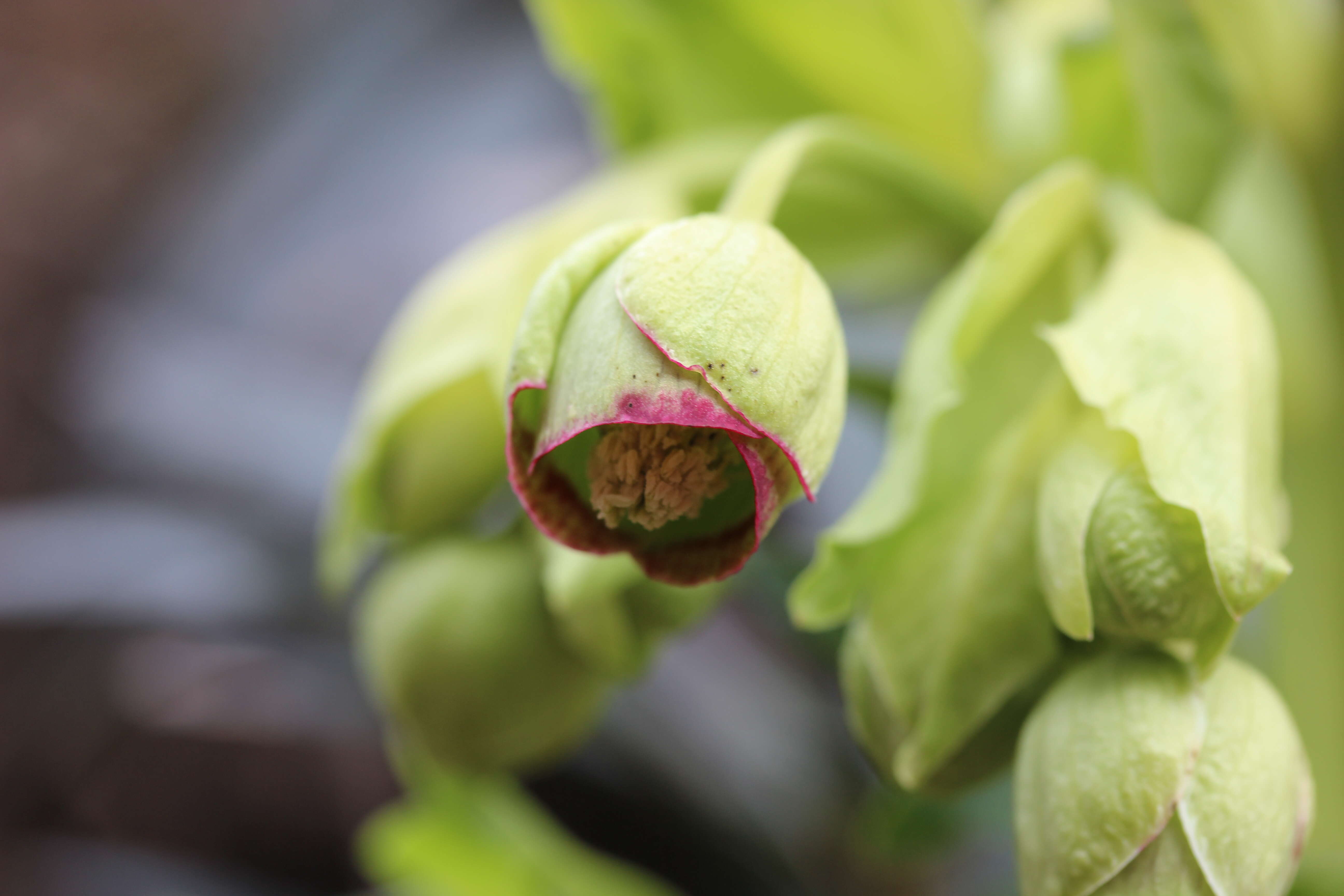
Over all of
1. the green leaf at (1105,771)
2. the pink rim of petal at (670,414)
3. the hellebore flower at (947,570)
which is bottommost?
the green leaf at (1105,771)

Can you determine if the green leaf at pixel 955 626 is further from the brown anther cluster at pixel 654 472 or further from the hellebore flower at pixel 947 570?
the brown anther cluster at pixel 654 472

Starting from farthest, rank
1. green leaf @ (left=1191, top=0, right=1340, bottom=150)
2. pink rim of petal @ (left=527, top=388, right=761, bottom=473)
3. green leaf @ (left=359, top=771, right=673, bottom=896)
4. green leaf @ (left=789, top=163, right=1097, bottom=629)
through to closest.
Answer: green leaf @ (left=359, top=771, right=673, bottom=896)
green leaf @ (left=1191, top=0, right=1340, bottom=150)
green leaf @ (left=789, top=163, right=1097, bottom=629)
pink rim of petal @ (left=527, top=388, right=761, bottom=473)

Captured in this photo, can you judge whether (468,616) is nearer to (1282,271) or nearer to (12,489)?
(1282,271)

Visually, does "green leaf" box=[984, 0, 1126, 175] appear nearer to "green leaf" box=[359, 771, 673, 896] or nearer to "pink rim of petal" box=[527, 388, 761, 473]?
"pink rim of petal" box=[527, 388, 761, 473]

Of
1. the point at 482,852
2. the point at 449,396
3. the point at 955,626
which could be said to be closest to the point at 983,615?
the point at 955,626

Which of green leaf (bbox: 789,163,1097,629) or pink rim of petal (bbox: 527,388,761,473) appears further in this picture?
green leaf (bbox: 789,163,1097,629)

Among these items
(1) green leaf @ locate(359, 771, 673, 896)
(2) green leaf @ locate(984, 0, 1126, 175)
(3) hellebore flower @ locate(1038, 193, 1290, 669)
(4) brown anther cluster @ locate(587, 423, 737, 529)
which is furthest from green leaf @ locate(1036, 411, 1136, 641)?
(1) green leaf @ locate(359, 771, 673, 896)

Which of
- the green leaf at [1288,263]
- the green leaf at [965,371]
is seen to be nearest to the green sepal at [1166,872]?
the green leaf at [965,371]
